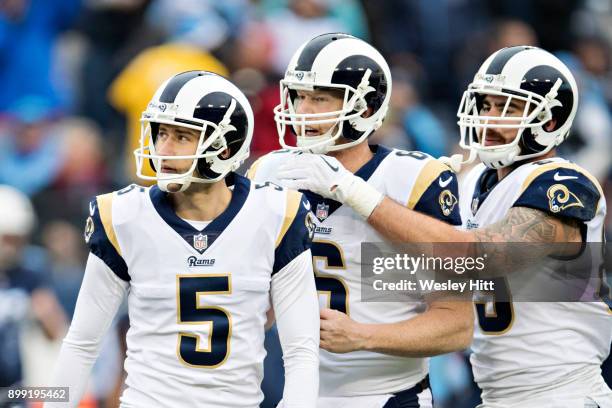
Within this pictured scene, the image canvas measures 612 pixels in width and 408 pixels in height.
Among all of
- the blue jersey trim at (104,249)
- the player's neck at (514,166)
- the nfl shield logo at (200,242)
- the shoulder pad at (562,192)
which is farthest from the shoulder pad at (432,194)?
the blue jersey trim at (104,249)

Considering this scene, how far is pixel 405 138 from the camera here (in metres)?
9.08

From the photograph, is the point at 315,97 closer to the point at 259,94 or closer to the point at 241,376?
the point at 241,376

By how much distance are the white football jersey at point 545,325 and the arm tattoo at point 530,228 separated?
4cm

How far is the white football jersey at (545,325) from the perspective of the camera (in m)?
4.71

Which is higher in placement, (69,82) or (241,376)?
(69,82)

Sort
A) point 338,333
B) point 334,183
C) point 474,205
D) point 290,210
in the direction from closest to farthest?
point 290,210, point 338,333, point 334,183, point 474,205

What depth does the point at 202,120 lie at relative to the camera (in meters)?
4.23

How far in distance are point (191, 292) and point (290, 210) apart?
46cm

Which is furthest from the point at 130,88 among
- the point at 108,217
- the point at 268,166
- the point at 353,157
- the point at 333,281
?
the point at 108,217

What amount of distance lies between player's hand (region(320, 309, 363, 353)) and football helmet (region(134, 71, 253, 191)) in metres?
0.66

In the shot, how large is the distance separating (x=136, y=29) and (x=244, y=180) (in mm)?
5626

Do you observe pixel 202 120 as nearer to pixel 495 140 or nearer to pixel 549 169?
pixel 495 140

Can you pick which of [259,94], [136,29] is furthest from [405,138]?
→ [136,29]

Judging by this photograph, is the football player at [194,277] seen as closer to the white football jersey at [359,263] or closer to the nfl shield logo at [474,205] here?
the white football jersey at [359,263]
